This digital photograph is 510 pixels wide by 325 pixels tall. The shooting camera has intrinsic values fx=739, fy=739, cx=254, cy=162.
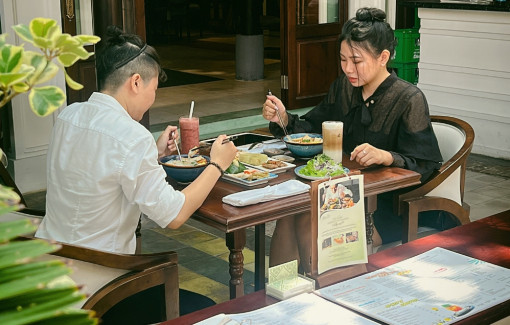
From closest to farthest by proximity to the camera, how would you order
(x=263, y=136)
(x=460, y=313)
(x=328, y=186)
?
(x=460, y=313) < (x=328, y=186) < (x=263, y=136)

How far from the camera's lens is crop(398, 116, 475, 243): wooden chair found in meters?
3.08

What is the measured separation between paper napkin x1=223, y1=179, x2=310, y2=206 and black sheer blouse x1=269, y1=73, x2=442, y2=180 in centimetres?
54

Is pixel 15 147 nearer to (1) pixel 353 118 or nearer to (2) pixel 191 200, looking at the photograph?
(1) pixel 353 118

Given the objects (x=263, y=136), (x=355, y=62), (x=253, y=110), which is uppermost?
(x=355, y=62)

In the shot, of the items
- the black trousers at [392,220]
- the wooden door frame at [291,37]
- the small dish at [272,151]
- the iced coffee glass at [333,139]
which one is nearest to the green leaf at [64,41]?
the iced coffee glass at [333,139]

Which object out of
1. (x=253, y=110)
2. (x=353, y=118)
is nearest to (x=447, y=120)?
(x=353, y=118)

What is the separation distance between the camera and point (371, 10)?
3129 mm

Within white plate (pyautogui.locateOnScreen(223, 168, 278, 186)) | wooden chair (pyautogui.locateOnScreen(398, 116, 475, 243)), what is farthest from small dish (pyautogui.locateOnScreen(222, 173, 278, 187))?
wooden chair (pyautogui.locateOnScreen(398, 116, 475, 243))

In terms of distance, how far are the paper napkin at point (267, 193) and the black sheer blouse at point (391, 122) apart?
544 millimetres

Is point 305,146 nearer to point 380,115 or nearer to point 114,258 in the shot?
point 380,115

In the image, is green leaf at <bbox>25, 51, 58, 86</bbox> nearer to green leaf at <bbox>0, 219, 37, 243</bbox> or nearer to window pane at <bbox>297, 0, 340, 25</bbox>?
green leaf at <bbox>0, 219, 37, 243</bbox>

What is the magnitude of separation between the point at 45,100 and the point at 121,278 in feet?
5.68

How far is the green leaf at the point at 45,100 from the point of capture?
23.7 inches

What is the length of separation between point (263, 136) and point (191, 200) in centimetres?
130
